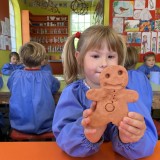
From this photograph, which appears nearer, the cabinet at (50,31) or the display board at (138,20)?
the display board at (138,20)

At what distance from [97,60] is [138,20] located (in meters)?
3.24

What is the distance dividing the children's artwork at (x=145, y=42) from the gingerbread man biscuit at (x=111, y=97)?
3.52 m

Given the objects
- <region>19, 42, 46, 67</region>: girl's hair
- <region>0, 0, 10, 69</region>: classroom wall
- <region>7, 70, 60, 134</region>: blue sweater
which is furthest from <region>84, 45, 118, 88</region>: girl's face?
<region>0, 0, 10, 69</region>: classroom wall

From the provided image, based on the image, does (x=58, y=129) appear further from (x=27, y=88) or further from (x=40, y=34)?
(x=40, y=34)

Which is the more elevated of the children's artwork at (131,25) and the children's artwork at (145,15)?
the children's artwork at (145,15)

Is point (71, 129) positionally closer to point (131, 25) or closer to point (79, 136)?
point (79, 136)

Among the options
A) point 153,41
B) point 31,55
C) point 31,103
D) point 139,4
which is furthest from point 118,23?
point 31,103

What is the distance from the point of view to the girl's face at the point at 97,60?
0.74 metres

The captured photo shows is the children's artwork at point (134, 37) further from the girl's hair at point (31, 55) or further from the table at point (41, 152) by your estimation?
the table at point (41, 152)

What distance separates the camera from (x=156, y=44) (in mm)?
3738

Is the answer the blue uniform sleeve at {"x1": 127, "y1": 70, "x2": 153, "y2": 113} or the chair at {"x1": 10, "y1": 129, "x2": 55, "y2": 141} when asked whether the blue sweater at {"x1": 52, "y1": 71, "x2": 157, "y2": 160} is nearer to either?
the blue uniform sleeve at {"x1": 127, "y1": 70, "x2": 153, "y2": 113}

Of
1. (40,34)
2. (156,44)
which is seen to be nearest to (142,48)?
(156,44)

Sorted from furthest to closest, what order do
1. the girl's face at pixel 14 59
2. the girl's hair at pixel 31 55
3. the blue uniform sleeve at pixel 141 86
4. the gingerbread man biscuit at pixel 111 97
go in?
the girl's face at pixel 14 59 → the girl's hair at pixel 31 55 → the blue uniform sleeve at pixel 141 86 → the gingerbread man biscuit at pixel 111 97

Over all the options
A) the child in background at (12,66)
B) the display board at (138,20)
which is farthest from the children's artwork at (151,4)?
the child in background at (12,66)
